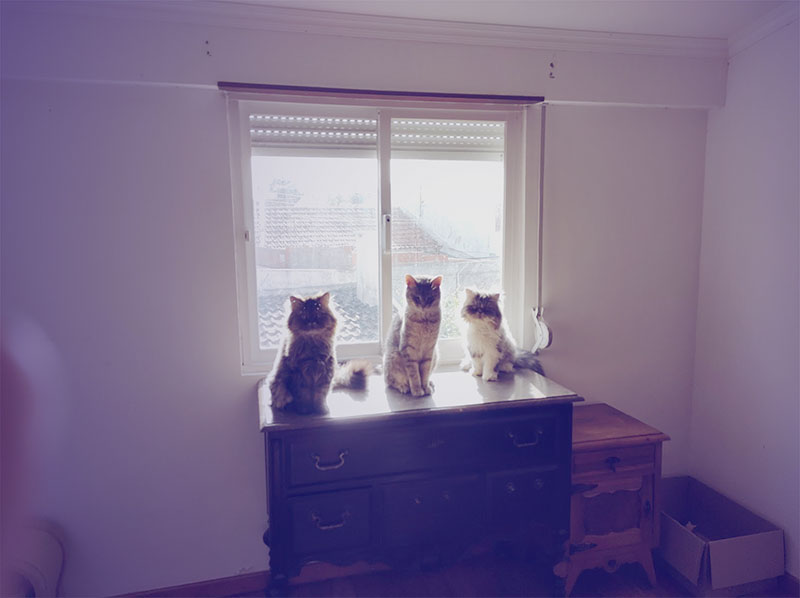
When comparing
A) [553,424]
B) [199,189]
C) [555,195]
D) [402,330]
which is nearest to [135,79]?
[199,189]

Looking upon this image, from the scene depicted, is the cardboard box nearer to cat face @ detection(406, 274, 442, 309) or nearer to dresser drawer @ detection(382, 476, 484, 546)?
dresser drawer @ detection(382, 476, 484, 546)

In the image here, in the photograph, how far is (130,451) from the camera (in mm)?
1957

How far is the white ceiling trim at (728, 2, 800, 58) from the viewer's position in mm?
1907

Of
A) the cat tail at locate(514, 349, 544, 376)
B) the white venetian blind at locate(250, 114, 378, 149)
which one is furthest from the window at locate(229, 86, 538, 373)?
the cat tail at locate(514, 349, 544, 376)

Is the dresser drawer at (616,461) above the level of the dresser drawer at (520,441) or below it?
below

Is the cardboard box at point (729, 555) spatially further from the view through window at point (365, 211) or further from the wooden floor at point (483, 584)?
the view through window at point (365, 211)

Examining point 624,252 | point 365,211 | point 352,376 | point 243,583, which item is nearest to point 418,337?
point 352,376

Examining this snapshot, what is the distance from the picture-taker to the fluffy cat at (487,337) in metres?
1.95

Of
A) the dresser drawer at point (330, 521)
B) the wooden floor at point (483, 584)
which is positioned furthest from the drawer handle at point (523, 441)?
the wooden floor at point (483, 584)

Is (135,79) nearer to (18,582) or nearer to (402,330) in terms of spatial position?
(402,330)

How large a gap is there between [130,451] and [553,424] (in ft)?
5.51

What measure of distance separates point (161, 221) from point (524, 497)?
5.74 ft

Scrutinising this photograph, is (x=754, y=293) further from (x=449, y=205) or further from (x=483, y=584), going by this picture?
(x=483, y=584)

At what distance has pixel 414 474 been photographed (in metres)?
1.66
